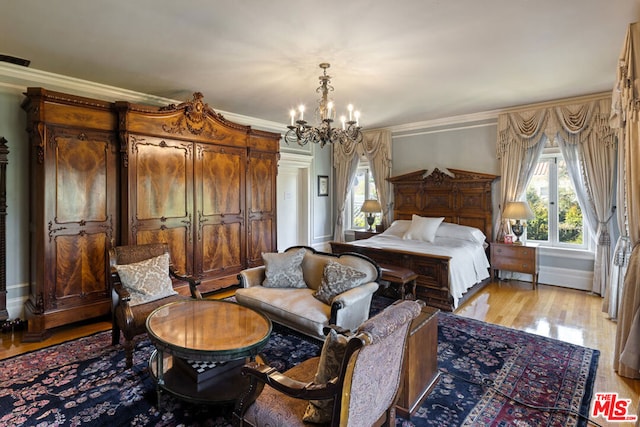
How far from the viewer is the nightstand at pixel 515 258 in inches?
183

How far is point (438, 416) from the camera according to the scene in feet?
6.66

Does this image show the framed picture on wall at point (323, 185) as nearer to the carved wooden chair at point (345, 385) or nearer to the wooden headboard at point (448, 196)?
the wooden headboard at point (448, 196)

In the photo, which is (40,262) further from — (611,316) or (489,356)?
(611,316)

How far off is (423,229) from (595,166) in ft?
7.67

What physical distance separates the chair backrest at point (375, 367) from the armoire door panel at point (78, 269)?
3.32 metres

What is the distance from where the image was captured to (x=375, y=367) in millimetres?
1387

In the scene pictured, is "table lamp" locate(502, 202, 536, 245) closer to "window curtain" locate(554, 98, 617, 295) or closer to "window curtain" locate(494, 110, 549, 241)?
"window curtain" locate(494, 110, 549, 241)

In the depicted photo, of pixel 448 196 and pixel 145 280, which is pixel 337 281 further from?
pixel 448 196

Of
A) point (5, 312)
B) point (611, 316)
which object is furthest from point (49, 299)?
point (611, 316)

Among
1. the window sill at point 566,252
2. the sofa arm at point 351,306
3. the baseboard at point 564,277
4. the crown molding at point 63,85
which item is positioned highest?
the crown molding at point 63,85

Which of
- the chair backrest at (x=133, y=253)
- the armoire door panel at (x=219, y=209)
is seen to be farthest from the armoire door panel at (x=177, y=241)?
the chair backrest at (x=133, y=253)

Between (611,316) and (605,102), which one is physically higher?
(605,102)

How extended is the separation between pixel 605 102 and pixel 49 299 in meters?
6.80

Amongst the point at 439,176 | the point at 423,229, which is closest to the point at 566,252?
the point at 423,229
